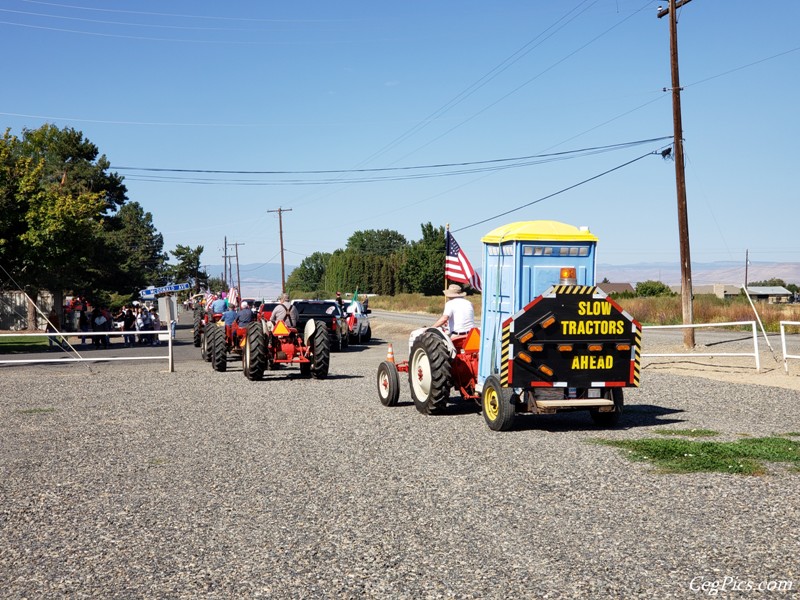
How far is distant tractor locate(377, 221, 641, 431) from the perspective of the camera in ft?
39.3

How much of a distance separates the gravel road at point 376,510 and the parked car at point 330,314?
18421 mm

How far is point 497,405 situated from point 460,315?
2.42 metres

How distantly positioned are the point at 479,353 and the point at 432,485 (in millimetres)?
4908

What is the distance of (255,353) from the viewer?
66.2ft

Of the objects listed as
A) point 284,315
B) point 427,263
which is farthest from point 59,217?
point 427,263

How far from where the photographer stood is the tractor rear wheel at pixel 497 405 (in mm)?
12008

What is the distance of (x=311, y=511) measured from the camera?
788 cm

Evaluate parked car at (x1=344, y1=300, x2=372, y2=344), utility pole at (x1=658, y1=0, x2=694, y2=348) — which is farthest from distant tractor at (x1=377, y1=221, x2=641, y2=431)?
parked car at (x1=344, y1=300, x2=372, y2=344)

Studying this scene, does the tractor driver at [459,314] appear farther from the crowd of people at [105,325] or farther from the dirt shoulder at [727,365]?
the crowd of people at [105,325]

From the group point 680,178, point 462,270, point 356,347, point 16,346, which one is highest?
point 680,178

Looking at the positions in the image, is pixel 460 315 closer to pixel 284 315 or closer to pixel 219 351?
pixel 284 315

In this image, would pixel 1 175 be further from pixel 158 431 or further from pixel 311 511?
pixel 311 511


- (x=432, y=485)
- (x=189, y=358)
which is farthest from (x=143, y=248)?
(x=432, y=485)

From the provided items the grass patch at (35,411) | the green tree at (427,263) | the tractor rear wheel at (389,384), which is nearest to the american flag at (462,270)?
the tractor rear wheel at (389,384)
